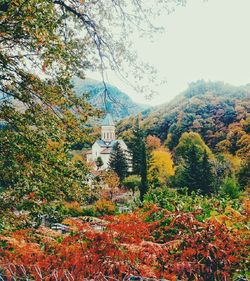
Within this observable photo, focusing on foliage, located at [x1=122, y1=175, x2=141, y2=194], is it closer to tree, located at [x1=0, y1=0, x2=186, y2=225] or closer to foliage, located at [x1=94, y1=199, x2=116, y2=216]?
foliage, located at [x1=94, y1=199, x2=116, y2=216]

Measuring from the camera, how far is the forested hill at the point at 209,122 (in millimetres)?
55394

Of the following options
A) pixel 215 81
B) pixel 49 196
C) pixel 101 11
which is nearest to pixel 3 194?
pixel 49 196

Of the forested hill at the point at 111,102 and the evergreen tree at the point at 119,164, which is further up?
the forested hill at the point at 111,102

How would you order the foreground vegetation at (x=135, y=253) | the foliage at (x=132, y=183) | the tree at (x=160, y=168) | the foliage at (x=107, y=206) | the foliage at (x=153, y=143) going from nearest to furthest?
1. the foreground vegetation at (x=135, y=253)
2. the foliage at (x=107, y=206)
3. the foliage at (x=132, y=183)
4. the tree at (x=160, y=168)
5. the foliage at (x=153, y=143)

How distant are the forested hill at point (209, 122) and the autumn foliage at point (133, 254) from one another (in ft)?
158

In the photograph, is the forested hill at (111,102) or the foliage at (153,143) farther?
the foliage at (153,143)

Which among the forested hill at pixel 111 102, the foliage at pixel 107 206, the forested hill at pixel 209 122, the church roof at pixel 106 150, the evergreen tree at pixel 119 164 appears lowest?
the foliage at pixel 107 206

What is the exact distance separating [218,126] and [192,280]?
6068cm

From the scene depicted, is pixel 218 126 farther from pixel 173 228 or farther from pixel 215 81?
pixel 173 228

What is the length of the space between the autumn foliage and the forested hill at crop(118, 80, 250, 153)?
158 ft

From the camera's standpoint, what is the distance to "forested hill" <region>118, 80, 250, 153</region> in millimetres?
55394

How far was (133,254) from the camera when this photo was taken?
13.9 ft

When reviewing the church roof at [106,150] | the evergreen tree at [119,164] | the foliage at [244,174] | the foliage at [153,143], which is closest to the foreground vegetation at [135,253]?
the foliage at [244,174]

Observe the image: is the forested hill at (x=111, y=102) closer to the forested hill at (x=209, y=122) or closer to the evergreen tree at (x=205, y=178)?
the evergreen tree at (x=205, y=178)
